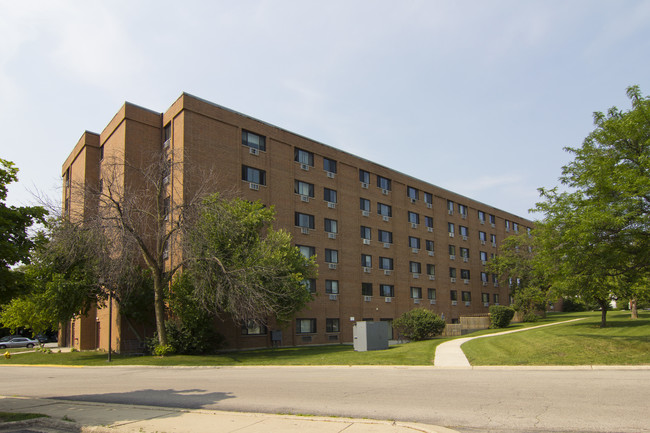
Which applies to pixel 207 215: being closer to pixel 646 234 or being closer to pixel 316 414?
pixel 316 414

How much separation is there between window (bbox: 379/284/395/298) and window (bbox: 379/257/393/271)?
1596 millimetres

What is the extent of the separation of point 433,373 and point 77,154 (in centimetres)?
3679

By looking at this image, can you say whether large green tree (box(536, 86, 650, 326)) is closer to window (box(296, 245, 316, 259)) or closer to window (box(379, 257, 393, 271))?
window (box(296, 245, 316, 259))

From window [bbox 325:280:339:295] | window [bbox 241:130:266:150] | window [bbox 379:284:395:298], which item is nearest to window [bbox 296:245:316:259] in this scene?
window [bbox 325:280:339:295]

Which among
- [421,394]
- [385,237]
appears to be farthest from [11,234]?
[385,237]

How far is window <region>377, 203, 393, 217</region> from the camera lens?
45888 millimetres

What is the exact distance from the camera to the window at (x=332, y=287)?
3912cm

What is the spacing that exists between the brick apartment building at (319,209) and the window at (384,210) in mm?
193

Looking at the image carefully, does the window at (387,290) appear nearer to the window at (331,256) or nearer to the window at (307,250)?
the window at (331,256)

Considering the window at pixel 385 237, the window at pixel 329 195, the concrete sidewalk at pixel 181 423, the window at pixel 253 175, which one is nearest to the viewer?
the concrete sidewalk at pixel 181 423

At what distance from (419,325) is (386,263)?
13.4 metres

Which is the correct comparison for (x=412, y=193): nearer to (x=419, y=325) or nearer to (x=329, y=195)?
(x=329, y=195)

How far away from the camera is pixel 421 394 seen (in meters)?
10.9

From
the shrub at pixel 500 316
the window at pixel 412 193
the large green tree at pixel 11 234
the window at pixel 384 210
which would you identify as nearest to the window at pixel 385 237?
the window at pixel 384 210
